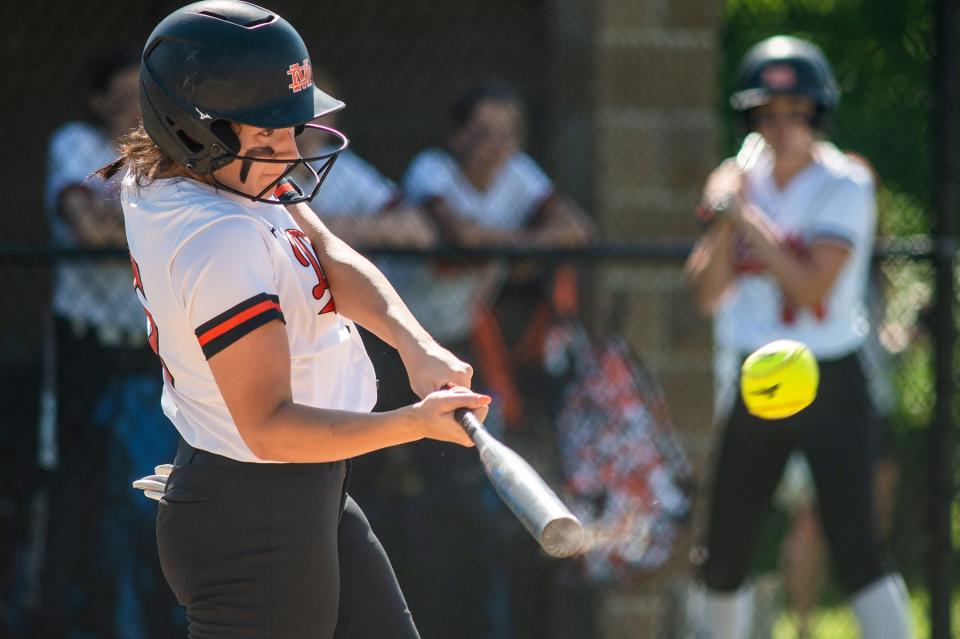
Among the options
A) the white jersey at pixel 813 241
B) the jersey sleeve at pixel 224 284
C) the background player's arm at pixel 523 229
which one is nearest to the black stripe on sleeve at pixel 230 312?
the jersey sleeve at pixel 224 284

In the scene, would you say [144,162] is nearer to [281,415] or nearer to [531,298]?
[281,415]

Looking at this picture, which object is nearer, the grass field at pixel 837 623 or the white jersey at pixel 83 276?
the white jersey at pixel 83 276

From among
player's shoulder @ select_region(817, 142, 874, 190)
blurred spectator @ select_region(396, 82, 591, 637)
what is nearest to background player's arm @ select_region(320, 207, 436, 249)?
blurred spectator @ select_region(396, 82, 591, 637)

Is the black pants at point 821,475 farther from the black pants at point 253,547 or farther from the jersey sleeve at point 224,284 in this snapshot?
the jersey sleeve at point 224,284

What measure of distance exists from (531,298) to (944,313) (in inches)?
59.9

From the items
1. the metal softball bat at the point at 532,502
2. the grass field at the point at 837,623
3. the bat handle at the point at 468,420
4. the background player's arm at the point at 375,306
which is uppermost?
the metal softball bat at the point at 532,502

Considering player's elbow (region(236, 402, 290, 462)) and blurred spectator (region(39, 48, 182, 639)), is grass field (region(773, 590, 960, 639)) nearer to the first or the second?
blurred spectator (region(39, 48, 182, 639))

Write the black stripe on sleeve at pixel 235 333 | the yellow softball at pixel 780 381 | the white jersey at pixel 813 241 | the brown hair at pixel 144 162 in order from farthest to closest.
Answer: the white jersey at pixel 813 241, the yellow softball at pixel 780 381, the brown hair at pixel 144 162, the black stripe on sleeve at pixel 235 333

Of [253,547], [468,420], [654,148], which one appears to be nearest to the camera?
[468,420]

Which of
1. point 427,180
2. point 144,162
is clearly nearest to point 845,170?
point 427,180

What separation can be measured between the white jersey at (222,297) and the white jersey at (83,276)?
1.95 meters

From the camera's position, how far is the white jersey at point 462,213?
4969 millimetres

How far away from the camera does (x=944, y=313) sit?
5.12 m

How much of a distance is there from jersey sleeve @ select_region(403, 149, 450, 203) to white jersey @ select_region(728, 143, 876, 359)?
1.10 meters
